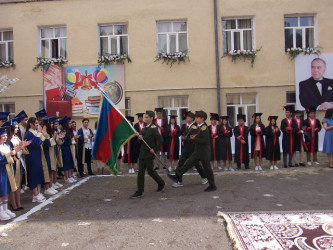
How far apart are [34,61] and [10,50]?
1.58m

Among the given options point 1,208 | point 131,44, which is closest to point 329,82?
point 131,44

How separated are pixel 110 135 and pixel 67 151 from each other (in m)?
2.40

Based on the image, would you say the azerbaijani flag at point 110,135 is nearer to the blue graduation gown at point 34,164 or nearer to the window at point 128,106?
the blue graduation gown at point 34,164

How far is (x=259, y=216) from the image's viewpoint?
5367 mm

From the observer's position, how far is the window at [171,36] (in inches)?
573

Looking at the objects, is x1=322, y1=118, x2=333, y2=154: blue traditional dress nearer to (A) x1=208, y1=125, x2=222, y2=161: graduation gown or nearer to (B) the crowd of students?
(A) x1=208, y1=125, x2=222, y2=161: graduation gown

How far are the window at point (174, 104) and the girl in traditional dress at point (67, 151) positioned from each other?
5964 millimetres

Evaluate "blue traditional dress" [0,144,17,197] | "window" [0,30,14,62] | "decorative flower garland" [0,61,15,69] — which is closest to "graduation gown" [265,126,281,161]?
"blue traditional dress" [0,144,17,197]

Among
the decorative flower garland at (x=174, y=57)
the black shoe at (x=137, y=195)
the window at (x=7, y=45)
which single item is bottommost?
the black shoe at (x=137, y=195)

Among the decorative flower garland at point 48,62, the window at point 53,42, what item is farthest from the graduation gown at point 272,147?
the window at point 53,42

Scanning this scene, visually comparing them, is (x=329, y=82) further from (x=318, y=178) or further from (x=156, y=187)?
(x=156, y=187)

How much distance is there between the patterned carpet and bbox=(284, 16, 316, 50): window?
422 inches

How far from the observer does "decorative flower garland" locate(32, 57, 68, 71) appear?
48.1 feet

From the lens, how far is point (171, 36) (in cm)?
1458
